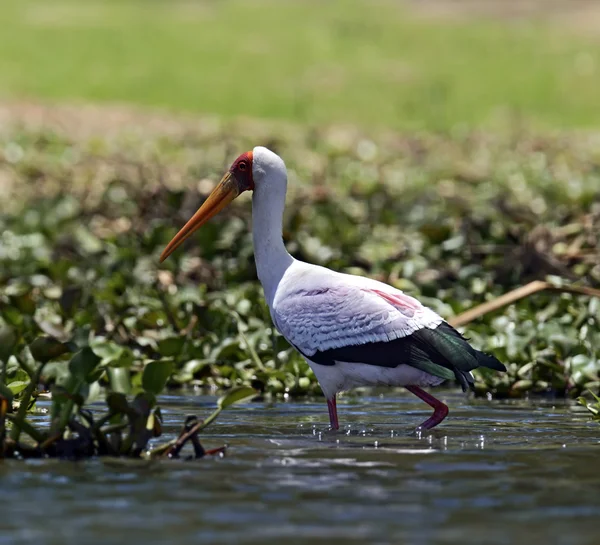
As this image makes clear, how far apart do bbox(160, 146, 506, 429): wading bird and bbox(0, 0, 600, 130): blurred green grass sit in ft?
62.6

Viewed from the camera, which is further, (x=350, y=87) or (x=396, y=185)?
(x=350, y=87)

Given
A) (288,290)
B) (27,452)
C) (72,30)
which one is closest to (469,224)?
(288,290)

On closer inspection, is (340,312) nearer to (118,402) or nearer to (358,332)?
(358,332)

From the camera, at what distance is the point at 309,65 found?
33188 millimetres

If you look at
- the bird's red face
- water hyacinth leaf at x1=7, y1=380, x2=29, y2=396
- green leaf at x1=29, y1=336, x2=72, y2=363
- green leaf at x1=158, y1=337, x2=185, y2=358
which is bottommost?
water hyacinth leaf at x1=7, y1=380, x2=29, y2=396

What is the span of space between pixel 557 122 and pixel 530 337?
1996 cm

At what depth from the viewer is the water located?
501 centimetres

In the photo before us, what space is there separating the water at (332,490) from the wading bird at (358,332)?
0.90 feet

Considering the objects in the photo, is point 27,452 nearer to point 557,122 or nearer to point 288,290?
point 288,290

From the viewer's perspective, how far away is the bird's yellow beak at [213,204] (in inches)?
334

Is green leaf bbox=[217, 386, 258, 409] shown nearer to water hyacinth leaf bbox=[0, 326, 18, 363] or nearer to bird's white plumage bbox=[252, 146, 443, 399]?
water hyacinth leaf bbox=[0, 326, 18, 363]

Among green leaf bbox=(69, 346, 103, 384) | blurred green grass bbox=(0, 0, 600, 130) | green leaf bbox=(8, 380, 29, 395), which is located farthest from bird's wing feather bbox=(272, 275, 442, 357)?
blurred green grass bbox=(0, 0, 600, 130)

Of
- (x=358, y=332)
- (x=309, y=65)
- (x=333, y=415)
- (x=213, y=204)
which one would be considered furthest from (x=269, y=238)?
(x=309, y=65)

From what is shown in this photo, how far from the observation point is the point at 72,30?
3578 centimetres
